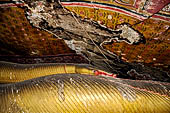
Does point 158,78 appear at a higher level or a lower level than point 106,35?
lower

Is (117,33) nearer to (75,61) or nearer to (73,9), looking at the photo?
(73,9)

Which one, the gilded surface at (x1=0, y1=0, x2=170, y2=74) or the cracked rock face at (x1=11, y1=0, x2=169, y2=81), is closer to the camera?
the gilded surface at (x1=0, y1=0, x2=170, y2=74)

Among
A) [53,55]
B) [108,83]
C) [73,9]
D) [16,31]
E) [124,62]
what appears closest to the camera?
[108,83]

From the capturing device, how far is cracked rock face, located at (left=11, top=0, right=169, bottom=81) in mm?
1363

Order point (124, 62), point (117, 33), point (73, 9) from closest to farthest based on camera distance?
point (73, 9)
point (117, 33)
point (124, 62)

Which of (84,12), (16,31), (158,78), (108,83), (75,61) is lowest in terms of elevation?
(158,78)

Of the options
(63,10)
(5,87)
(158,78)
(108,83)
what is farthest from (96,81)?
(158,78)

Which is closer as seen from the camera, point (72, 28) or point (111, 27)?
point (111, 27)

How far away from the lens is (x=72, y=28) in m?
1.54

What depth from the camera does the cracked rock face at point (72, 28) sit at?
4.47ft

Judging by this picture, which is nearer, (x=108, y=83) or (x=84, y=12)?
(x=108, y=83)

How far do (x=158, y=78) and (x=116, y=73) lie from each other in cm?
72

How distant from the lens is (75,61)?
7.23 feet

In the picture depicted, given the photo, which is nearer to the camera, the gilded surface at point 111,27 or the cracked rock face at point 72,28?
the gilded surface at point 111,27
